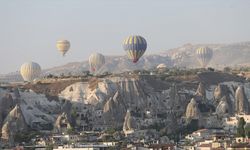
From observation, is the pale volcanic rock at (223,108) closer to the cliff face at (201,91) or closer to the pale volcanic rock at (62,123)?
the cliff face at (201,91)

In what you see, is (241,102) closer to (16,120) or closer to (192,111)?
(192,111)

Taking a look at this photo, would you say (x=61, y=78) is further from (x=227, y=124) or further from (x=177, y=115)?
(x=227, y=124)

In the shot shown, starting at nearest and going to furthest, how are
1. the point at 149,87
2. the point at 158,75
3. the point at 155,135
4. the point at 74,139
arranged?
the point at 74,139 → the point at 155,135 → the point at 149,87 → the point at 158,75

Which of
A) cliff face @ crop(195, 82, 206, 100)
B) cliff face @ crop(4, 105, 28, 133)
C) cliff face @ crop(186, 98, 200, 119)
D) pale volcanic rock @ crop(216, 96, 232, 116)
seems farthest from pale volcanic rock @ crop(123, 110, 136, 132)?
cliff face @ crop(195, 82, 206, 100)

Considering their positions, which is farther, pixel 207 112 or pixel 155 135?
pixel 207 112

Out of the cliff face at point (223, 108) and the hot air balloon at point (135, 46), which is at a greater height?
the hot air balloon at point (135, 46)

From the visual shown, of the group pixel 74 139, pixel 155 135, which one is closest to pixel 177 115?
pixel 155 135

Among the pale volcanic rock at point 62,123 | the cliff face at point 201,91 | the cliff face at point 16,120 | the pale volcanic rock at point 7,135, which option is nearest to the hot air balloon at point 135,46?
the cliff face at point 201,91

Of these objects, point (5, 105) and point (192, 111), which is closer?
point (192, 111)

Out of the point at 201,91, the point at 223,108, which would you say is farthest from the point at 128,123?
the point at 201,91
